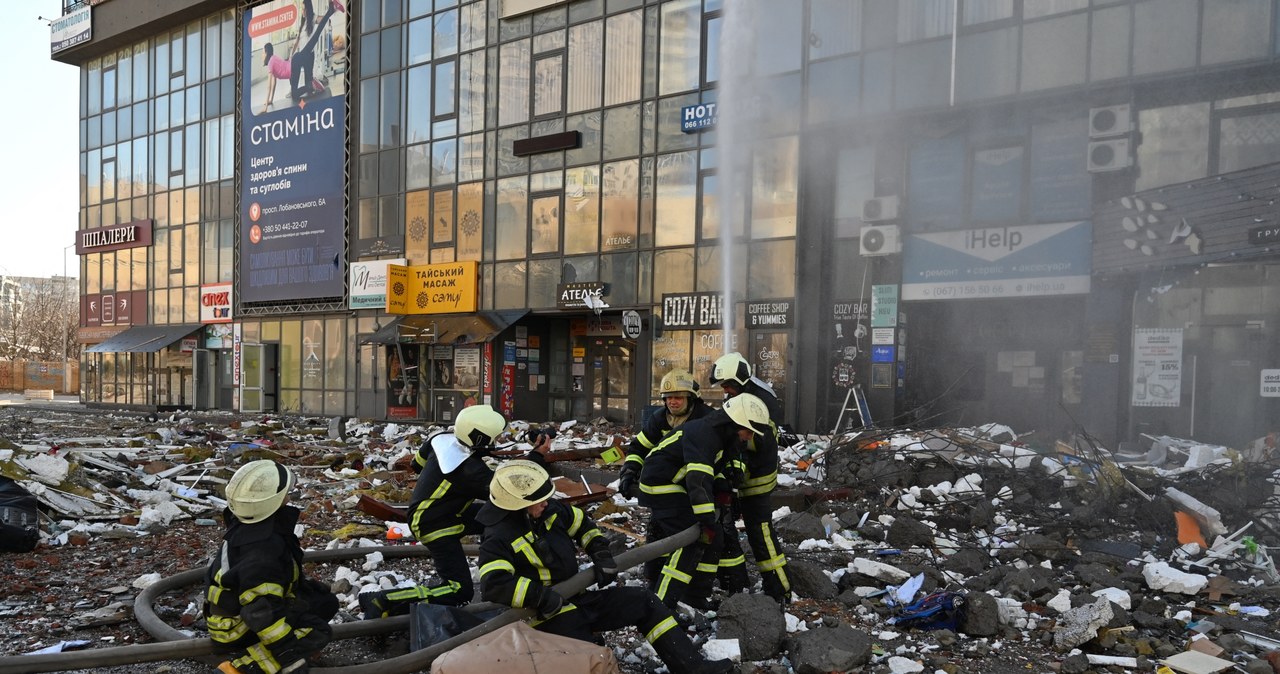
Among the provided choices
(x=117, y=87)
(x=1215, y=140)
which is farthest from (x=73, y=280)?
(x=1215, y=140)

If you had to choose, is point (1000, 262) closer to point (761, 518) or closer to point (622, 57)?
point (622, 57)

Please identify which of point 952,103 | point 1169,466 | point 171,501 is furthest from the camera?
point 952,103

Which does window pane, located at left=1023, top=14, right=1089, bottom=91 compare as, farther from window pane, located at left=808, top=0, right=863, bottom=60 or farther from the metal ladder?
the metal ladder

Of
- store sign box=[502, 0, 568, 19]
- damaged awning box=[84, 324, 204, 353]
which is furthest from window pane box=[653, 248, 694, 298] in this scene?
damaged awning box=[84, 324, 204, 353]

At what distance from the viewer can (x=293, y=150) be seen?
24.2m

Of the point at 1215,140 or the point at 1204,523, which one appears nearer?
the point at 1204,523

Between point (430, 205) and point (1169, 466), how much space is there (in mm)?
16705

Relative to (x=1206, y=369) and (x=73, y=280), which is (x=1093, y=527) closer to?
(x=1206, y=369)

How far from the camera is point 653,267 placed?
1722 centimetres

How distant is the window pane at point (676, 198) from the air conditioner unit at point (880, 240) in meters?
3.45

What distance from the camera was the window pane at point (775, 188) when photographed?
15461 mm

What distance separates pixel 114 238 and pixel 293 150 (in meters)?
10.3

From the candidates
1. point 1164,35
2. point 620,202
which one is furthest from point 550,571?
point 620,202

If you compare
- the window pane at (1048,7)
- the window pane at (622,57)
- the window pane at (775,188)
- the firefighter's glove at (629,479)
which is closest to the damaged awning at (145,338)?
the window pane at (622,57)
